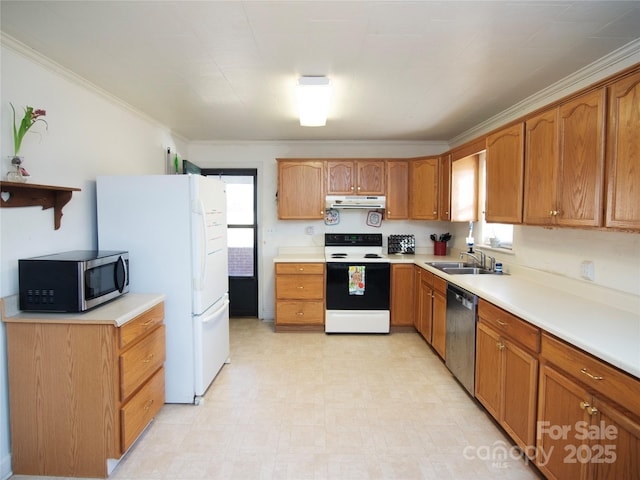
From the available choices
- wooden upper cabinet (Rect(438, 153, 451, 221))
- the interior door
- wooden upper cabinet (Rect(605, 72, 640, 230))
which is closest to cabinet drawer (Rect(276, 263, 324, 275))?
the interior door

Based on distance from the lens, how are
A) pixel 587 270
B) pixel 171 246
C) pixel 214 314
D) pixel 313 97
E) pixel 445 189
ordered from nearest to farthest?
pixel 587 270
pixel 171 246
pixel 313 97
pixel 214 314
pixel 445 189

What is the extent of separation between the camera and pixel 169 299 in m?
2.49

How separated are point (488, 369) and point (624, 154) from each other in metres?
1.50

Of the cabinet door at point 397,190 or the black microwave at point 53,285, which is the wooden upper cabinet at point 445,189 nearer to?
the cabinet door at point 397,190

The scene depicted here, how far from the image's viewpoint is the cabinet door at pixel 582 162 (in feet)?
5.63

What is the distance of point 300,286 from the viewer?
3.98 metres

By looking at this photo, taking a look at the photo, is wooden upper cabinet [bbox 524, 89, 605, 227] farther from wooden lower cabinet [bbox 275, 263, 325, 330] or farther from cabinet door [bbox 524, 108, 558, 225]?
wooden lower cabinet [bbox 275, 263, 325, 330]

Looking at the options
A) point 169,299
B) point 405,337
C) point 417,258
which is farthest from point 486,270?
point 169,299

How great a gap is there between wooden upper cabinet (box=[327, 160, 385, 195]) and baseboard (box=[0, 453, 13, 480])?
138 inches

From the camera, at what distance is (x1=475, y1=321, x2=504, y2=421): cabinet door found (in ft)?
7.01

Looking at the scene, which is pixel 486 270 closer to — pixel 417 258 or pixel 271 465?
pixel 417 258

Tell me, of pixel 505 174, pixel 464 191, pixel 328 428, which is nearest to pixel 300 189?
pixel 464 191

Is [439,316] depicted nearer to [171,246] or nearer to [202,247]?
[202,247]

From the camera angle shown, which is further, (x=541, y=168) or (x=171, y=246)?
(x=171, y=246)
